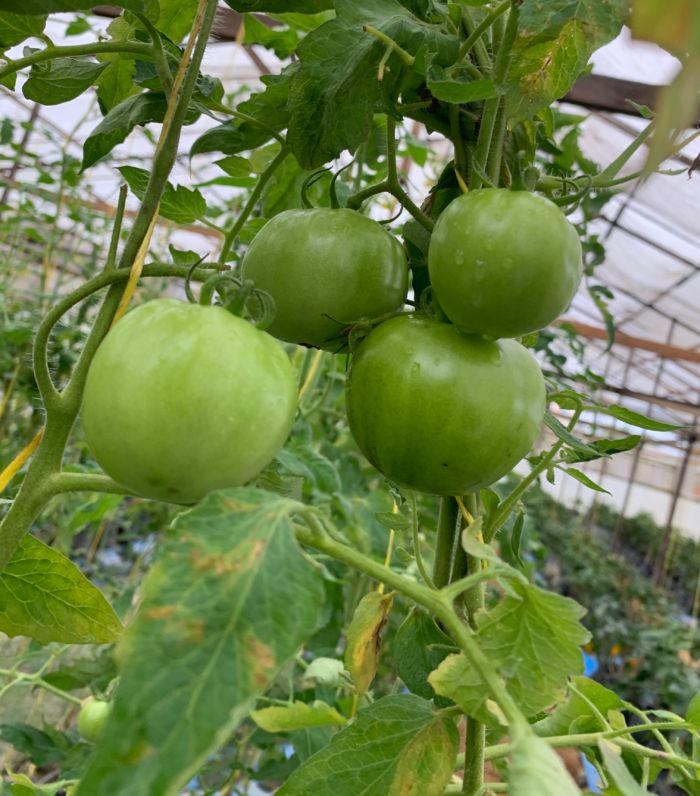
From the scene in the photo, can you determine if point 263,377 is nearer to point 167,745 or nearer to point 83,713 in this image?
point 167,745

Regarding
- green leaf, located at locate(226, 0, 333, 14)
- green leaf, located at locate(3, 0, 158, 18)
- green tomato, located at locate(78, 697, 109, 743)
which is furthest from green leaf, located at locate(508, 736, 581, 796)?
green tomato, located at locate(78, 697, 109, 743)

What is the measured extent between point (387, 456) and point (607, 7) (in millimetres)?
332

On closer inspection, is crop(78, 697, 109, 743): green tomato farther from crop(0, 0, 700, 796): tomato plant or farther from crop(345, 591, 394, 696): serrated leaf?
crop(345, 591, 394, 696): serrated leaf

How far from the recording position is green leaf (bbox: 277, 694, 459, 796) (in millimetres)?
458

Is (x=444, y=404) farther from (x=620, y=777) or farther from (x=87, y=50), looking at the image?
(x=87, y=50)

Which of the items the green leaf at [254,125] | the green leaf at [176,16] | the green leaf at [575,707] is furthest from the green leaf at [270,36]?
the green leaf at [575,707]

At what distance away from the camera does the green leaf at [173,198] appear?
551 mm

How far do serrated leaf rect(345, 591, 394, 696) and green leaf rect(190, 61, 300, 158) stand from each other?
0.47 m

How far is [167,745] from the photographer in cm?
24

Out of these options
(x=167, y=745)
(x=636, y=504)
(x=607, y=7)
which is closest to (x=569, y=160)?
(x=607, y=7)

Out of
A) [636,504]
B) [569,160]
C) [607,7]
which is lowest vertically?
[636,504]

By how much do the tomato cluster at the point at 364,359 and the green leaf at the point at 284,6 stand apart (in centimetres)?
19

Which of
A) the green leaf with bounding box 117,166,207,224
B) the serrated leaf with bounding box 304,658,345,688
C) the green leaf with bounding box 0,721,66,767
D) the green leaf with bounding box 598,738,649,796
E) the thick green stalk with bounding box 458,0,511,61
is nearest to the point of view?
the green leaf with bounding box 598,738,649,796

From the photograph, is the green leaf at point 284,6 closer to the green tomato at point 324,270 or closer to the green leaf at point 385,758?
the green tomato at point 324,270
